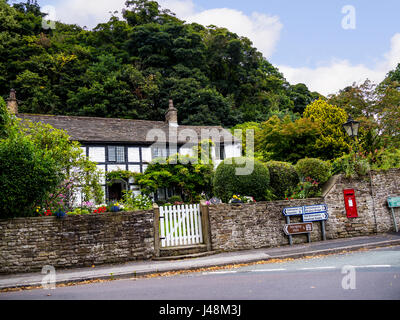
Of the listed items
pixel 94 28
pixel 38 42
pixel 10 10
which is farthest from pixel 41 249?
pixel 94 28

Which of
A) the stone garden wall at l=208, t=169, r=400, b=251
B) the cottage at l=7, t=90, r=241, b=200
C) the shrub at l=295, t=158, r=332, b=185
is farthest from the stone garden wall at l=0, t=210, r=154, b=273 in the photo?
the cottage at l=7, t=90, r=241, b=200

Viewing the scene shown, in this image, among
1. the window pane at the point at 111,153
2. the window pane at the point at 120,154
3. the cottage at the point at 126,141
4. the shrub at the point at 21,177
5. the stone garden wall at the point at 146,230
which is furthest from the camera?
the window pane at the point at 120,154

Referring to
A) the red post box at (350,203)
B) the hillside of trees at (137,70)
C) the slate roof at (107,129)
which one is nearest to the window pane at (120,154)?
the slate roof at (107,129)

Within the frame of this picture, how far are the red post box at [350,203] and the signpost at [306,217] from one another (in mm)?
1052

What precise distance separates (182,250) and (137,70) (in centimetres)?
3642

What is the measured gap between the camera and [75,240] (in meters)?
9.41

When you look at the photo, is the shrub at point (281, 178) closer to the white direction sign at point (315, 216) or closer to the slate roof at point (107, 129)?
the white direction sign at point (315, 216)

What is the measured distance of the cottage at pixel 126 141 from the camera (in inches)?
951

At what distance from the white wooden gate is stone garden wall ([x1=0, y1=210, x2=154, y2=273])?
452 mm

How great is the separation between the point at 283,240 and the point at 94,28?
51.0 m

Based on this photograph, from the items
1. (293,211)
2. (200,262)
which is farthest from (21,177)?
(293,211)

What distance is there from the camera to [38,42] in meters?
41.2

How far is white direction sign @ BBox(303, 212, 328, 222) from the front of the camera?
38.1ft

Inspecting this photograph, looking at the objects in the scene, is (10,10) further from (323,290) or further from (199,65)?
(323,290)
